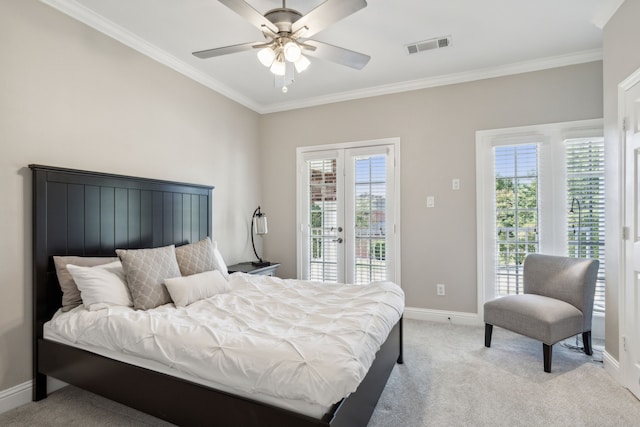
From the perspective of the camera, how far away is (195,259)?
9.07ft

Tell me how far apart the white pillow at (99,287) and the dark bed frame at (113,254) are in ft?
0.87

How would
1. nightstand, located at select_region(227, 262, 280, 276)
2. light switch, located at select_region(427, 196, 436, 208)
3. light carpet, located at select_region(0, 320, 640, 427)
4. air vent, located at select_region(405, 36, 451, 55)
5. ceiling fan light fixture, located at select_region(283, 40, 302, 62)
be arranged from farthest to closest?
1. light switch, located at select_region(427, 196, 436, 208)
2. nightstand, located at select_region(227, 262, 280, 276)
3. air vent, located at select_region(405, 36, 451, 55)
4. ceiling fan light fixture, located at select_region(283, 40, 302, 62)
5. light carpet, located at select_region(0, 320, 640, 427)

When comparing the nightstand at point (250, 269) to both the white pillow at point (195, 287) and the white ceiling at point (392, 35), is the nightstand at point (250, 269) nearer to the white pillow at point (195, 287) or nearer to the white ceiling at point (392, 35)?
the white pillow at point (195, 287)

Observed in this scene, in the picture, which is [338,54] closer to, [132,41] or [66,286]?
[132,41]

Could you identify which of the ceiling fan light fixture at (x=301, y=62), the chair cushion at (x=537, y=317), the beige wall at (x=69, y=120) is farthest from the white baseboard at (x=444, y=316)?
the ceiling fan light fixture at (x=301, y=62)

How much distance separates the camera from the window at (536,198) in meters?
3.13

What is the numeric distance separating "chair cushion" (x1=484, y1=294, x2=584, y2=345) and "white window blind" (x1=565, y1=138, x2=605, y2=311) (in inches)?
27.6

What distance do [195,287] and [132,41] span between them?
2.20m

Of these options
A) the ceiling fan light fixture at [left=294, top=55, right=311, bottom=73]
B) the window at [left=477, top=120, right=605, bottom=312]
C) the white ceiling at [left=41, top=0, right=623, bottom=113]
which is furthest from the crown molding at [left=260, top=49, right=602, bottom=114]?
the ceiling fan light fixture at [left=294, top=55, right=311, bottom=73]

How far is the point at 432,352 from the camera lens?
2877mm

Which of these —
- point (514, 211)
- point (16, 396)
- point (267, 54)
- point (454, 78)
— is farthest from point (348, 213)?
point (16, 396)

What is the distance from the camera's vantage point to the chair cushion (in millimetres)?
2506

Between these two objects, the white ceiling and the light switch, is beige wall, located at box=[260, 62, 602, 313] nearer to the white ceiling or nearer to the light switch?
the light switch

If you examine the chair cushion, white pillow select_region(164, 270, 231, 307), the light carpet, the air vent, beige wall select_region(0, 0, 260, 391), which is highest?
the air vent
